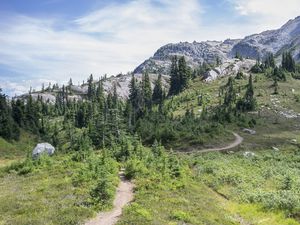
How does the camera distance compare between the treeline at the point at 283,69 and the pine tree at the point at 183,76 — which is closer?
the pine tree at the point at 183,76

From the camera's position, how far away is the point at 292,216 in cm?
3106

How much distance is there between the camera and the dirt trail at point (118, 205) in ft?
81.5

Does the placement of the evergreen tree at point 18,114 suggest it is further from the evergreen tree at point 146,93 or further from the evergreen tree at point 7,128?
the evergreen tree at point 146,93

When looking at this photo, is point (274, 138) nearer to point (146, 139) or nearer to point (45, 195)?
point (146, 139)

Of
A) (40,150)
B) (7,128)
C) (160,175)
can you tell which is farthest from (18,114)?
(160,175)

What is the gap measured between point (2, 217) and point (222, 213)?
16015mm

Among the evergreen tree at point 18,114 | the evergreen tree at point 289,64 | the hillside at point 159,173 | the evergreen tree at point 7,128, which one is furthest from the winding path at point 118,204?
the evergreen tree at point 289,64

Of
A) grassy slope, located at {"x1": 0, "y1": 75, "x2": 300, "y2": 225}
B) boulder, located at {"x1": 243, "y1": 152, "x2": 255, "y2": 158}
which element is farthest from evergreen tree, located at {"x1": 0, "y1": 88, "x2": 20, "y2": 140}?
boulder, located at {"x1": 243, "y1": 152, "x2": 255, "y2": 158}

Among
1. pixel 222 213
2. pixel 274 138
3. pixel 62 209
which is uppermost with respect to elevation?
pixel 62 209

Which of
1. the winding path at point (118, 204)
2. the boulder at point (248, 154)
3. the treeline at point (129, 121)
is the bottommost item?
the boulder at point (248, 154)

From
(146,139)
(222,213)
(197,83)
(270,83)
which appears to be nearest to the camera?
(222,213)

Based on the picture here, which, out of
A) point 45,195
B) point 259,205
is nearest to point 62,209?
point 45,195

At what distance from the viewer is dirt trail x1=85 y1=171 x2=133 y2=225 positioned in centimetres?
2484

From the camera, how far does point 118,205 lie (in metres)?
29.3
